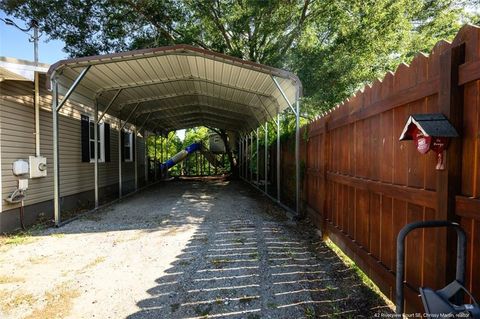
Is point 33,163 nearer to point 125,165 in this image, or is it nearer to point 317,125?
point 317,125

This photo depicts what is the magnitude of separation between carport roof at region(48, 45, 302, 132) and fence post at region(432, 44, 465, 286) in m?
4.57

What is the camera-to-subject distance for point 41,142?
6.53 metres

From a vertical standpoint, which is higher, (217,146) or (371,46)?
(371,46)

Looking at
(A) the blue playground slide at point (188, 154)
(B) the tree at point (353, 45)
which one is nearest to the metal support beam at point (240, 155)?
(A) the blue playground slide at point (188, 154)

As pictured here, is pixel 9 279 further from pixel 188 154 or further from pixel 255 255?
pixel 188 154

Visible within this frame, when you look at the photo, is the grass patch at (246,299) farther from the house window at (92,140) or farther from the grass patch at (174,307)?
the house window at (92,140)

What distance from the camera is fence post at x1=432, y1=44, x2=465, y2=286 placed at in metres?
1.82

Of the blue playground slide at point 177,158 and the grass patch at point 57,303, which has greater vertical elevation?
the blue playground slide at point 177,158

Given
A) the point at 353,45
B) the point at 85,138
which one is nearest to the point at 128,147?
the point at 85,138

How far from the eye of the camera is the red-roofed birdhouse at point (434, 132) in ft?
5.75

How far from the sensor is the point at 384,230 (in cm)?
277

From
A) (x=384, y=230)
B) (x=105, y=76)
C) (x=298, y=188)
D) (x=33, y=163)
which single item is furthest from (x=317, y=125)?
(x=33, y=163)

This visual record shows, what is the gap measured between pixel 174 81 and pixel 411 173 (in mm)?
7013

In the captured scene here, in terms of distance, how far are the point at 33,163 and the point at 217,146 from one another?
19.7 meters
